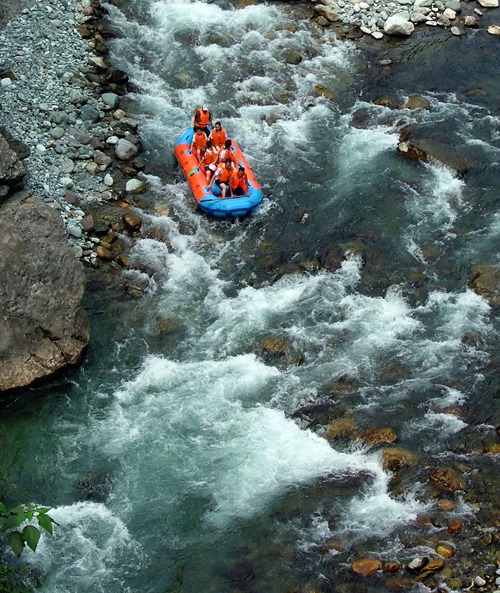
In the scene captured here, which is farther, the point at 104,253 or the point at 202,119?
the point at 202,119

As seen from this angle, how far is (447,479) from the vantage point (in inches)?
434

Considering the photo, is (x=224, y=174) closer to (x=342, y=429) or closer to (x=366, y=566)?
(x=342, y=429)

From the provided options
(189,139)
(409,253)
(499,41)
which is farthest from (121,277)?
A: (499,41)

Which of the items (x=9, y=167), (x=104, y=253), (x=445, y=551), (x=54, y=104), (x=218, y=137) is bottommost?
(x=445, y=551)

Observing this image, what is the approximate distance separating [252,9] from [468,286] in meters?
9.69

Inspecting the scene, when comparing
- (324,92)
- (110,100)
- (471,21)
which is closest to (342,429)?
(324,92)

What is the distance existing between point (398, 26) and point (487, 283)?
27.1 ft

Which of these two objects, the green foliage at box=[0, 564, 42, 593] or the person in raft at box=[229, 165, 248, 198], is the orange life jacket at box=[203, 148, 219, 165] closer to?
the person in raft at box=[229, 165, 248, 198]

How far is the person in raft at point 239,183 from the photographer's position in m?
15.1

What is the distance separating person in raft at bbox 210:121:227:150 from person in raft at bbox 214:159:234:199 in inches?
32.8

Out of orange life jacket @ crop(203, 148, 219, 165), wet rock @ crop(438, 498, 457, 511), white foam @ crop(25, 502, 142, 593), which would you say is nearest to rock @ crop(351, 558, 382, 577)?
wet rock @ crop(438, 498, 457, 511)

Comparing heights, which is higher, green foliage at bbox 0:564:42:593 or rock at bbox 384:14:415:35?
rock at bbox 384:14:415:35

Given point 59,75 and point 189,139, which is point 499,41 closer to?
point 189,139

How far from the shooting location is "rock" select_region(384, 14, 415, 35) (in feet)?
64.2
